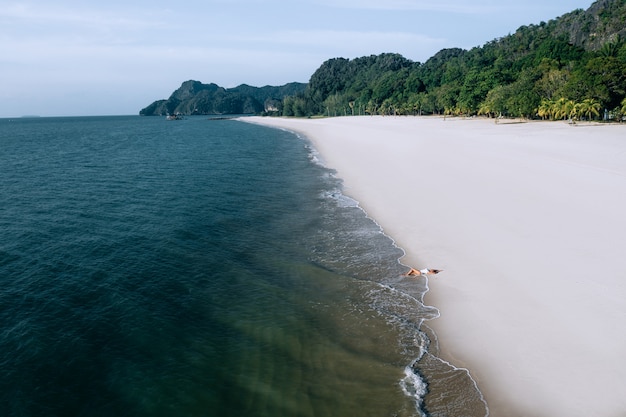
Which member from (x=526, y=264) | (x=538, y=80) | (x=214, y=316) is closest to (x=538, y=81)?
(x=538, y=80)

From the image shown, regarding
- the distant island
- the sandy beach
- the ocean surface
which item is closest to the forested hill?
the distant island

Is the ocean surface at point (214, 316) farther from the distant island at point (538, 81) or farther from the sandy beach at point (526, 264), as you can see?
the distant island at point (538, 81)

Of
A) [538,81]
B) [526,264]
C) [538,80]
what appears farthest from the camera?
[538,80]

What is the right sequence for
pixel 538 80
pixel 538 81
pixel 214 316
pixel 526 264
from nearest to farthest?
pixel 214 316, pixel 526 264, pixel 538 81, pixel 538 80

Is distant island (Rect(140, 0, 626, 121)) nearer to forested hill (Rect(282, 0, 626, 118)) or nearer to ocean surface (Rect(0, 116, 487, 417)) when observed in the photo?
forested hill (Rect(282, 0, 626, 118))

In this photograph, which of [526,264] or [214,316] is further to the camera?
[526,264]

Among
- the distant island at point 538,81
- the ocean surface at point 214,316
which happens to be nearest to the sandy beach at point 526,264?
the ocean surface at point 214,316

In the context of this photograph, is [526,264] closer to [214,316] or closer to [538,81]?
[214,316]
